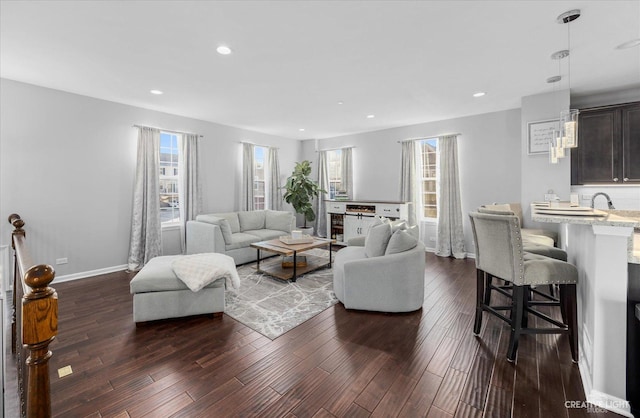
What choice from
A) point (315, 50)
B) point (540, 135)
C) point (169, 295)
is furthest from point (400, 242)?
point (540, 135)

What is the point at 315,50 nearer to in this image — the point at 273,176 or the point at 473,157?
the point at 473,157

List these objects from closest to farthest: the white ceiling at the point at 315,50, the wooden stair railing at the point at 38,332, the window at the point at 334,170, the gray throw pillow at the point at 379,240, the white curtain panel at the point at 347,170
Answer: the wooden stair railing at the point at 38,332 < the white ceiling at the point at 315,50 < the gray throw pillow at the point at 379,240 < the white curtain panel at the point at 347,170 < the window at the point at 334,170

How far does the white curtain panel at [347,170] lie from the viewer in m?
6.82

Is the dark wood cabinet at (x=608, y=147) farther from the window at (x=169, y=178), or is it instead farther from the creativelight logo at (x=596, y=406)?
the window at (x=169, y=178)

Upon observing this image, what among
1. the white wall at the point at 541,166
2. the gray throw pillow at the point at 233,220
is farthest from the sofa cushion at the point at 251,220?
the white wall at the point at 541,166

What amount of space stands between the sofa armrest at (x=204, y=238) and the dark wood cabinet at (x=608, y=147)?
18.3 ft

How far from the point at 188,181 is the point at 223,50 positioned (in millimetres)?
3071

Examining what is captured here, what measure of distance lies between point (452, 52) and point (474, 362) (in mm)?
2890

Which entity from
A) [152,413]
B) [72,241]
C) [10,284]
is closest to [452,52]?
[152,413]

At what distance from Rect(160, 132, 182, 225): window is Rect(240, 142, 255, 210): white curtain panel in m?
1.34

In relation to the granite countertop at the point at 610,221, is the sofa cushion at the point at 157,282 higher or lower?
lower

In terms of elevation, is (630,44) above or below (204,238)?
above

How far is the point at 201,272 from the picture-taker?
8.85 ft

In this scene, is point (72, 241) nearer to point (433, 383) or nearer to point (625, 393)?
point (433, 383)
